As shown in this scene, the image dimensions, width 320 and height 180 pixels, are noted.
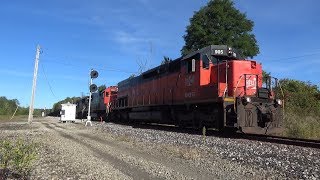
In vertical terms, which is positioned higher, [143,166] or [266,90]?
[266,90]

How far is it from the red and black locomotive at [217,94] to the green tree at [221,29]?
78.5ft

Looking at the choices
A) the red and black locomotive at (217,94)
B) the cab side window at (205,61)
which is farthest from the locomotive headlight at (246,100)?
the cab side window at (205,61)

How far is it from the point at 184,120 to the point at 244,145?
8.12 metres

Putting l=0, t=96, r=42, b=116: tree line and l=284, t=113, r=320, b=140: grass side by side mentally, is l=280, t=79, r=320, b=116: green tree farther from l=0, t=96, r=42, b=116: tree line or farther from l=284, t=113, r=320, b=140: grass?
l=0, t=96, r=42, b=116: tree line

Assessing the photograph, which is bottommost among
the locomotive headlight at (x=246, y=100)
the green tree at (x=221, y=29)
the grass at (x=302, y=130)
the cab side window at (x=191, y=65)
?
the grass at (x=302, y=130)

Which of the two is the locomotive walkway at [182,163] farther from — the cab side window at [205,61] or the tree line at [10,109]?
the tree line at [10,109]

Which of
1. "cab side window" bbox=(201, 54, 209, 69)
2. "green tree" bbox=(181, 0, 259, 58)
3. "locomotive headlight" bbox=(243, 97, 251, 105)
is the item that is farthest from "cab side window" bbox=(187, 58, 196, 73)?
"green tree" bbox=(181, 0, 259, 58)

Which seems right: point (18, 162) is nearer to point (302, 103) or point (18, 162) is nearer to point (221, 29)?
point (302, 103)

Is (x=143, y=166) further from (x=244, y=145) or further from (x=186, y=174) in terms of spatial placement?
(x=244, y=145)

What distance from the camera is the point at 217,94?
55.3 feet

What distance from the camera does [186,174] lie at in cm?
801

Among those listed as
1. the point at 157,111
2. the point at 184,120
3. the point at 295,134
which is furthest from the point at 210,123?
the point at 157,111

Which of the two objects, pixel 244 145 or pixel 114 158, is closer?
pixel 114 158

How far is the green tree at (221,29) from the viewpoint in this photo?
152 ft
